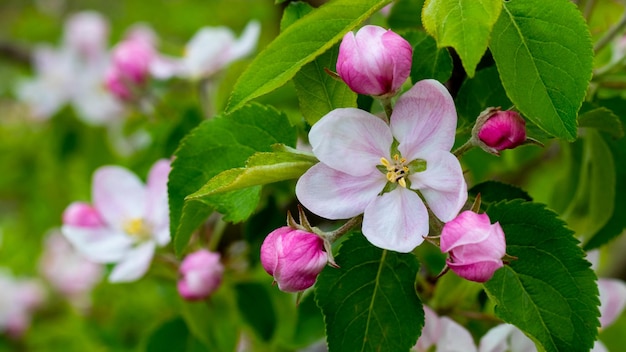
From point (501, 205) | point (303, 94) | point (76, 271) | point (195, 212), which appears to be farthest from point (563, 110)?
point (76, 271)

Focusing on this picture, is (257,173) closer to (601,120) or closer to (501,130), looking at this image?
(501,130)

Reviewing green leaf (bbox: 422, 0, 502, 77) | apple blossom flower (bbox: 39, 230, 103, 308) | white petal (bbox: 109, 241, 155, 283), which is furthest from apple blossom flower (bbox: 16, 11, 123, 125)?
green leaf (bbox: 422, 0, 502, 77)

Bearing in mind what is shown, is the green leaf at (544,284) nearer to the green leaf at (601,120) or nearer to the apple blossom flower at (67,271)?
the green leaf at (601,120)

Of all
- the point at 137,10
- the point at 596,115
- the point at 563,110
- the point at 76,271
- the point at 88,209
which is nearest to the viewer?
the point at 563,110

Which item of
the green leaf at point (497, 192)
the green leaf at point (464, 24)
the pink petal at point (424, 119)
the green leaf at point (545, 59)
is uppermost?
the green leaf at point (464, 24)

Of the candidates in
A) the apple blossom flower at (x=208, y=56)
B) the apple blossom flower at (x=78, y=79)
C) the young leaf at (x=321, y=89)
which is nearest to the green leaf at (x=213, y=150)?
the young leaf at (x=321, y=89)

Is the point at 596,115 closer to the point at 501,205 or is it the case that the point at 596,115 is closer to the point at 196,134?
the point at 501,205
